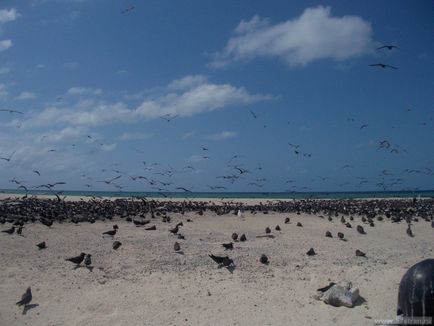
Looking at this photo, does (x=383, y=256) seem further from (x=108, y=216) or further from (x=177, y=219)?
(x=108, y=216)

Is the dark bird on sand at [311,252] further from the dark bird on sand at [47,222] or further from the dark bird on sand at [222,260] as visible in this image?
the dark bird on sand at [47,222]

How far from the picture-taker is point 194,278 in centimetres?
1075

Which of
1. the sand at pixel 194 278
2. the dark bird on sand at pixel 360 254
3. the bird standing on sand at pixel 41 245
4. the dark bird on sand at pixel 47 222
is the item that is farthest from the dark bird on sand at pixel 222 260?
the dark bird on sand at pixel 47 222

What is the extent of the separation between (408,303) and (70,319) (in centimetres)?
647

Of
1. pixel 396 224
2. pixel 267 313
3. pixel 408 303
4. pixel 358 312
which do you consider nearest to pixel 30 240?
pixel 267 313

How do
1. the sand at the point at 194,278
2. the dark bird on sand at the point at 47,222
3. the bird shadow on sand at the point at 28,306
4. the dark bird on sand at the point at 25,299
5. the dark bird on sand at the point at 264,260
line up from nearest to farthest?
the sand at the point at 194,278, the bird shadow on sand at the point at 28,306, the dark bird on sand at the point at 25,299, the dark bird on sand at the point at 264,260, the dark bird on sand at the point at 47,222

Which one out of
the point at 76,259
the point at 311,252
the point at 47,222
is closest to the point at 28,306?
the point at 76,259

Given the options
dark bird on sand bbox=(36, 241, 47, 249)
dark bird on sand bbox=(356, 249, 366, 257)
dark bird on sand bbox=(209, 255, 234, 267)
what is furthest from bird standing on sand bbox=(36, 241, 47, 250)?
dark bird on sand bbox=(356, 249, 366, 257)

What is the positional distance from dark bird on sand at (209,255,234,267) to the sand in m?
0.29

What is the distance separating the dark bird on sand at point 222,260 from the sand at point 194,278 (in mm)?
286

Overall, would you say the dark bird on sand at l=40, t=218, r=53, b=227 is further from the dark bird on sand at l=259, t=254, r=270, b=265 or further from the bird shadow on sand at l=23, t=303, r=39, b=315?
the dark bird on sand at l=259, t=254, r=270, b=265

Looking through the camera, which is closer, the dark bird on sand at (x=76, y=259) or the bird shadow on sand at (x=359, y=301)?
the bird shadow on sand at (x=359, y=301)

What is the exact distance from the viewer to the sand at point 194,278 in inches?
343

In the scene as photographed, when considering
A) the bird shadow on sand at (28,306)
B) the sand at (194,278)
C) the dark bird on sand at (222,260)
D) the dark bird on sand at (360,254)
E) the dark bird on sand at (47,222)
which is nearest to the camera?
the sand at (194,278)
